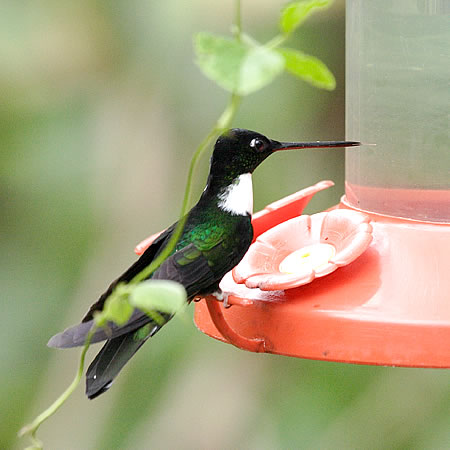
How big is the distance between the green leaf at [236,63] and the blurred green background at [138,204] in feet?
9.88

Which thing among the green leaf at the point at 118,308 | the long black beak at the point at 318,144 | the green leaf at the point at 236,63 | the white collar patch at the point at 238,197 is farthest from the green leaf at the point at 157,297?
the white collar patch at the point at 238,197

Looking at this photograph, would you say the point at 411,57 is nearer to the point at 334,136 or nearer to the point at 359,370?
the point at 334,136

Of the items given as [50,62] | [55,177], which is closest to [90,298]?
[55,177]

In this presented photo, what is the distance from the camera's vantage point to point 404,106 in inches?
93.7

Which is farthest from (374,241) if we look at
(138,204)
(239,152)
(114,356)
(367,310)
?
(138,204)

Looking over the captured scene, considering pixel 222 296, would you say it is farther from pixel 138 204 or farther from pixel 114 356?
pixel 138 204

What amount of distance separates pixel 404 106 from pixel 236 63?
1424 millimetres

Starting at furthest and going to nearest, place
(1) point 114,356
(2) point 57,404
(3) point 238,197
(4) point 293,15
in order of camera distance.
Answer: (3) point 238,197 < (1) point 114,356 < (2) point 57,404 < (4) point 293,15

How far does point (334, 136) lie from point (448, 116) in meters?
2.06

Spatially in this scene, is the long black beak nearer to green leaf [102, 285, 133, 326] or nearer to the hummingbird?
the hummingbird

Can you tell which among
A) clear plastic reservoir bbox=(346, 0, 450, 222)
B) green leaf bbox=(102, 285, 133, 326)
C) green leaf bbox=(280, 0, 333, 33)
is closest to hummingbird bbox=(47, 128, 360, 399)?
clear plastic reservoir bbox=(346, 0, 450, 222)

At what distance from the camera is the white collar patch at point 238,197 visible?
7.56 ft

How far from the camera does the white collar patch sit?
7.56 feet

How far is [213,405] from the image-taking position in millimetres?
4363
